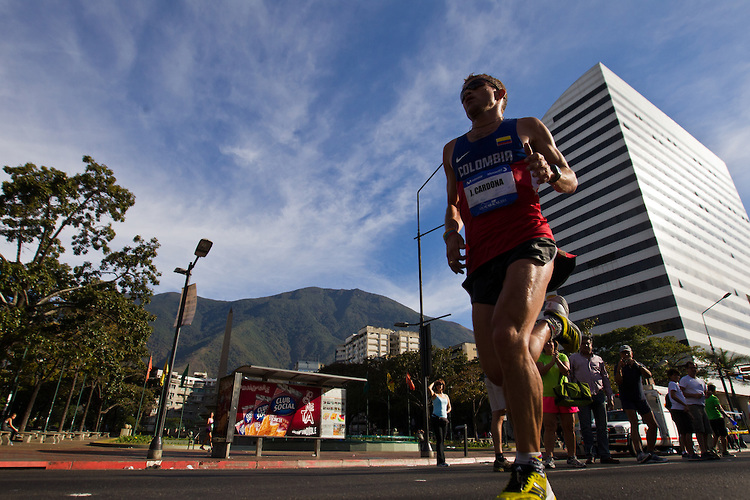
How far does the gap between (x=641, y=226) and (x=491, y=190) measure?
2629 inches

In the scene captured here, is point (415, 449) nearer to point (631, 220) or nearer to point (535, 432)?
point (535, 432)

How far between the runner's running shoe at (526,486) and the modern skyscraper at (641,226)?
61.0 m

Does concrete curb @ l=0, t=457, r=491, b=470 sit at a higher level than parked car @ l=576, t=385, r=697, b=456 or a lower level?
lower

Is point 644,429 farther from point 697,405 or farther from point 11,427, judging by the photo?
point 11,427

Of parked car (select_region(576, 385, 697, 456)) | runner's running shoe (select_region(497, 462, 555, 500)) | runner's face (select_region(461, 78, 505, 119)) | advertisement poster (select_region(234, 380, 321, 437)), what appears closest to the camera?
runner's running shoe (select_region(497, 462, 555, 500))

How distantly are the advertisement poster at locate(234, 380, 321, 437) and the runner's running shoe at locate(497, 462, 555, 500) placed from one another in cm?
1162

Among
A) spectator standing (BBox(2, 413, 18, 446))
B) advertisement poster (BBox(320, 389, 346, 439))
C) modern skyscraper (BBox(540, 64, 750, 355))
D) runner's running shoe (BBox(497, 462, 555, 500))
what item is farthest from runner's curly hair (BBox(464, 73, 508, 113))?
modern skyscraper (BBox(540, 64, 750, 355))

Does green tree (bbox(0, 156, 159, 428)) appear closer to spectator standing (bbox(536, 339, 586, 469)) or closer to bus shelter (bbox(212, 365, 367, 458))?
bus shelter (bbox(212, 365, 367, 458))

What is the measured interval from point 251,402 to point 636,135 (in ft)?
252

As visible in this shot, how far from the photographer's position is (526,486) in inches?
59.4

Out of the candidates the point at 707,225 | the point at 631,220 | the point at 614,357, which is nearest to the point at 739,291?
the point at 707,225

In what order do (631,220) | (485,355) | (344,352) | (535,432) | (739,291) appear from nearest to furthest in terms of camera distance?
(535,432), (485,355), (631,220), (739,291), (344,352)

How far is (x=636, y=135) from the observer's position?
68.6 meters

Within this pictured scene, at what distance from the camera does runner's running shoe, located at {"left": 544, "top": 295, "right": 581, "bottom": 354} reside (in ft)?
7.48
